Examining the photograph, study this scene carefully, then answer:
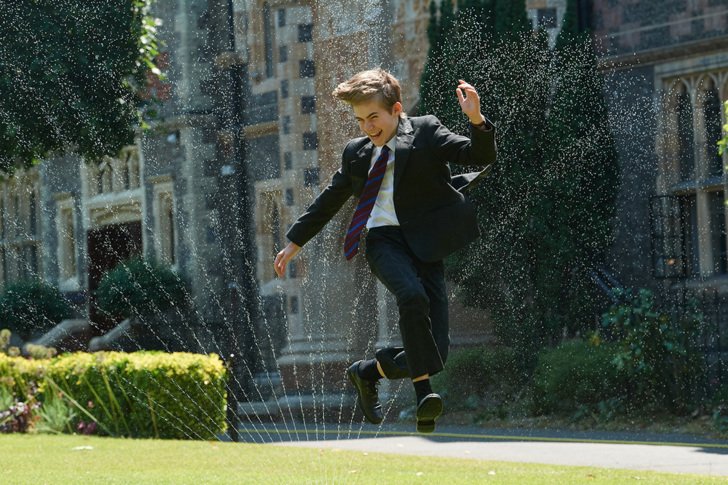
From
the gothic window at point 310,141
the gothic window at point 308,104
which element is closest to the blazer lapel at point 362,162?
the gothic window at point 310,141

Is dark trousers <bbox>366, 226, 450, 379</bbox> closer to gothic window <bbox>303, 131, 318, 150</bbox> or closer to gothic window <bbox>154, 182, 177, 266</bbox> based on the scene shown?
gothic window <bbox>303, 131, 318, 150</bbox>

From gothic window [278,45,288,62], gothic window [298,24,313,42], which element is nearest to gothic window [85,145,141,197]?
gothic window [278,45,288,62]

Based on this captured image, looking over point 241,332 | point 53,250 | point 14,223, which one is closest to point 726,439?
point 241,332

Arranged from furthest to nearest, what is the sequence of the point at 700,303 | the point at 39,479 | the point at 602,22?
the point at 602,22 → the point at 700,303 → the point at 39,479

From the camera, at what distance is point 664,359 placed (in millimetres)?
13797

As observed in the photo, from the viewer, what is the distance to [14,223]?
94.7ft

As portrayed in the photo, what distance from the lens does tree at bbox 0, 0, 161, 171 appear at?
16344mm

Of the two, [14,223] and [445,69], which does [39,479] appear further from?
[14,223]

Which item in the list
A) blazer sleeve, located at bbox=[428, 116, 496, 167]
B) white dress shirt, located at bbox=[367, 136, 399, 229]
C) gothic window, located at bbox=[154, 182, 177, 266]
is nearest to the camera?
blazer sleeve, located at bbox=[428, 116, 496, 167]

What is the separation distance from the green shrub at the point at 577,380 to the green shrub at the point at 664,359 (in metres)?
0.26

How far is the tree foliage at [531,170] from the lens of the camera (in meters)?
15.1

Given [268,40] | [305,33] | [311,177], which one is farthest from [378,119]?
[268,40]

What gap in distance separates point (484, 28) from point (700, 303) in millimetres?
3954

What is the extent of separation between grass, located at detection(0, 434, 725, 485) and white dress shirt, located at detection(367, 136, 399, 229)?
262 centimetres
